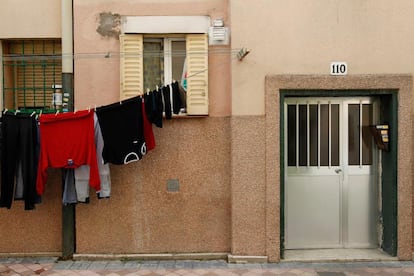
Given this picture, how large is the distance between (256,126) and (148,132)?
5.20ft

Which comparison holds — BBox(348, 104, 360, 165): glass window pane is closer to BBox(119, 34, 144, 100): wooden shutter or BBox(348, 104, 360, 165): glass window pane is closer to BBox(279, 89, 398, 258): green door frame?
BBox(279, 89, 398, 258): green door frame

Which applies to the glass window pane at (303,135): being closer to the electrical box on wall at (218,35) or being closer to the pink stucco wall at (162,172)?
the pink stucco wall at (162,172)

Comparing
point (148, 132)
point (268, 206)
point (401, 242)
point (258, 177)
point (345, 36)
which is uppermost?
point (345, 36)

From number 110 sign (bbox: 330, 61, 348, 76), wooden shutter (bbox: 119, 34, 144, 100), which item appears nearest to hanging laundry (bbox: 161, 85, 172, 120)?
wooden shutter (bbox: 119, 34, 144, 100)

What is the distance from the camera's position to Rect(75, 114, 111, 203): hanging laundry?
21.1 feet

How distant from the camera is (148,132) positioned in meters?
6.55

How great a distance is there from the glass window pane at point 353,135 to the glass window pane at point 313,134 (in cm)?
53

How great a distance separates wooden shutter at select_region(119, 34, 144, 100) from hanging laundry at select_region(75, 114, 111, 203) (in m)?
0.66

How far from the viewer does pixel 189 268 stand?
6.52m

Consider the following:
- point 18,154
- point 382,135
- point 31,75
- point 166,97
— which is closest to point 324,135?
point 382,135

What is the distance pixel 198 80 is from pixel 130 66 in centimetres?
104

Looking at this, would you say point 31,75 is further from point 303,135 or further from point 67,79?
point 303,135

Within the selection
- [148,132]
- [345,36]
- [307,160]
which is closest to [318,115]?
[307,160]

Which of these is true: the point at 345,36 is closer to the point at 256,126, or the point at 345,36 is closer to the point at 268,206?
the point at 256,126
